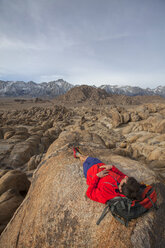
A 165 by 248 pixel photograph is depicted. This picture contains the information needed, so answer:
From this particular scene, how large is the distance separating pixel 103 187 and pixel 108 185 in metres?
0.09

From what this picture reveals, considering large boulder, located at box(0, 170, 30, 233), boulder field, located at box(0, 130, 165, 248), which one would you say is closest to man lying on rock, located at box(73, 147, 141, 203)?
boulder field, located at box(0, 130, 165, 248)

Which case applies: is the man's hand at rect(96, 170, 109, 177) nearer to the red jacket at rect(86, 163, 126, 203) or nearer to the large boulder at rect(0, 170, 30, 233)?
the red jacket at rect(86, 163, 126, 203)

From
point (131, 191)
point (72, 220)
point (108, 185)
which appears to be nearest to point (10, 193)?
point (72, 220)

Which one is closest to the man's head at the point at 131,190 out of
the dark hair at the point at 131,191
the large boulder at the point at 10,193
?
the dark hair at the point at 131,191

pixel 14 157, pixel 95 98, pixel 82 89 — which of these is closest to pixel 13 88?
pixel 82 89

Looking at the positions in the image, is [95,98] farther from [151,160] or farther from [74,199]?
[74,199]

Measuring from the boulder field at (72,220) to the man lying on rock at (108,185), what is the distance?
247 millimetres

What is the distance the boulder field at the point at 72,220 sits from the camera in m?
2.03

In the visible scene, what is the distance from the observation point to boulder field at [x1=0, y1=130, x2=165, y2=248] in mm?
2032

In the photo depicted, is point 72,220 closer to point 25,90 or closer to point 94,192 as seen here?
point 94,192

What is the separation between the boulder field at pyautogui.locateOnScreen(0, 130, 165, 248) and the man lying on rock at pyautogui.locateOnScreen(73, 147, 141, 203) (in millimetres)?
247

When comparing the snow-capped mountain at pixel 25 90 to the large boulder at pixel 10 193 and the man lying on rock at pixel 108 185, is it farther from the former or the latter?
the man lying on rock at pixel 108 185

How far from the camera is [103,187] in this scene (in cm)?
228

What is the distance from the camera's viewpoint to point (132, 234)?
6.48ft
